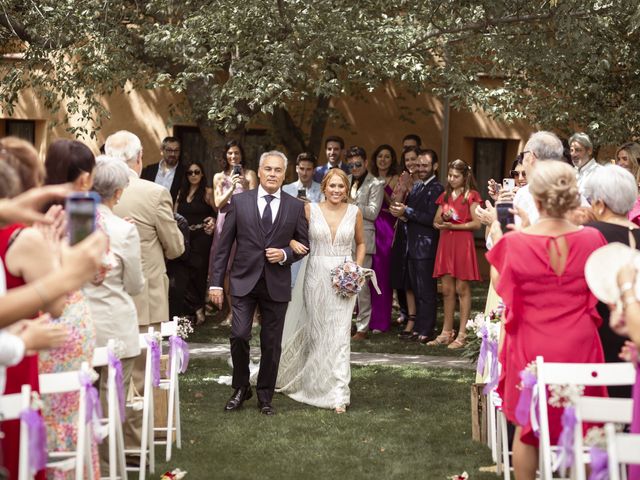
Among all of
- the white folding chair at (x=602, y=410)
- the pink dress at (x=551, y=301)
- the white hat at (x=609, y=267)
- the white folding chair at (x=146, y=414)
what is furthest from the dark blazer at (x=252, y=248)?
the white hat at (x=609, y=267)

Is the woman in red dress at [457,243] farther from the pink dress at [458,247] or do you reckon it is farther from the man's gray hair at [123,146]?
the man's gray hair at [123,146]

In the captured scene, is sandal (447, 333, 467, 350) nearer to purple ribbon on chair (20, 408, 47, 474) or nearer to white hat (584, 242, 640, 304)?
white hat (584, 242, 640, 304)

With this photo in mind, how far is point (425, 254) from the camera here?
1260cm

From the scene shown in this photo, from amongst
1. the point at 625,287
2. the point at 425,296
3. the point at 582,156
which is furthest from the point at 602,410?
the point at 425,296

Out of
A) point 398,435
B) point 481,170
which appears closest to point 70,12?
point 398,435

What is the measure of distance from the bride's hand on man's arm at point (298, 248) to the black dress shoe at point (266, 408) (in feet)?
4.03

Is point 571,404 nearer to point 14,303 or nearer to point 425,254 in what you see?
point 14,303

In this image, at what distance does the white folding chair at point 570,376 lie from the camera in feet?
16.3

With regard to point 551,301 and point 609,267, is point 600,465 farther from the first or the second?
point 551,301

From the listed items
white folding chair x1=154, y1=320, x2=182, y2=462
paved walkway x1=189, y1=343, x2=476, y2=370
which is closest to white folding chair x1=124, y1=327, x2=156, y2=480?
white folding chair x1=154, y1=320, x2=182, y2=462

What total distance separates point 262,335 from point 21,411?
469cm

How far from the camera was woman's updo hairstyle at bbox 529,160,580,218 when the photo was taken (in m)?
5.32

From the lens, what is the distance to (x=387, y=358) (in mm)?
11422

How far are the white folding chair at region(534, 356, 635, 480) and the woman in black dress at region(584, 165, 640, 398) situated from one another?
2.68 ft
